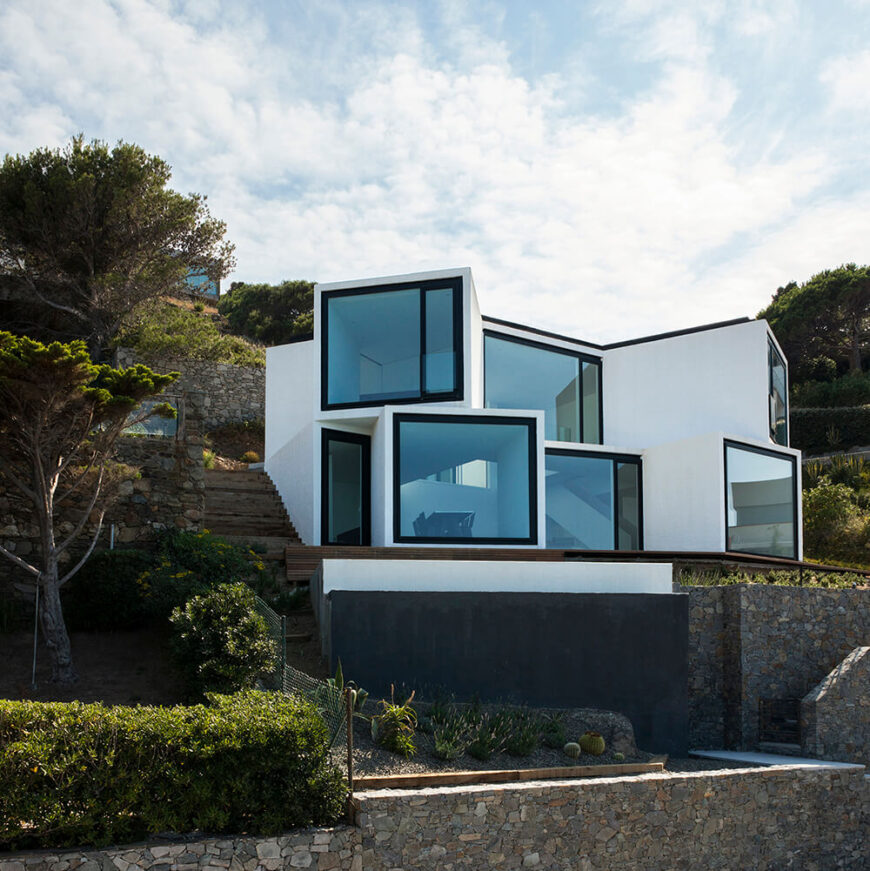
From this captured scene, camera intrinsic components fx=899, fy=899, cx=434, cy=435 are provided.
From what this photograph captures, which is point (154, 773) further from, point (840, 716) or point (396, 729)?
point (840, 716)

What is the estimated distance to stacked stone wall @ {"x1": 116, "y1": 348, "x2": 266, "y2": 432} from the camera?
97.6 feet

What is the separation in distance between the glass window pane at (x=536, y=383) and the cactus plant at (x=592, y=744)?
9035mm

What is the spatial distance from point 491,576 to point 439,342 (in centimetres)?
603

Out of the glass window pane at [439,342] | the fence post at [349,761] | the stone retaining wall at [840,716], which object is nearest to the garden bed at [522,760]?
the fence post at [349,761]

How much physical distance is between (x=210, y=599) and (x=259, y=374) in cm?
2091

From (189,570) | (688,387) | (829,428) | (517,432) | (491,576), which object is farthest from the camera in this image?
(829,428)

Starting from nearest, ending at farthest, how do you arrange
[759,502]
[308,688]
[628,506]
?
[308,688], [759,502], [628,506]

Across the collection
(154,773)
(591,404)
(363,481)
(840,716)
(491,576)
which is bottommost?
(840,716)

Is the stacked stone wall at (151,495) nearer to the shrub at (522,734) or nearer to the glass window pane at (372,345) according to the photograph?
the glass window pane at (372,345)

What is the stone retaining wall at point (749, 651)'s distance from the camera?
545 inches

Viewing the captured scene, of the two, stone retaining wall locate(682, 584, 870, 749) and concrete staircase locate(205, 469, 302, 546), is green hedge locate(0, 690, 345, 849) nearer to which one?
stone retaining wall locate(682, 584, 870, 749)

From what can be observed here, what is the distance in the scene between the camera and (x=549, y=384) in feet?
67.6

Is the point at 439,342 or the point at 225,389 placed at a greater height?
the point at 225,389

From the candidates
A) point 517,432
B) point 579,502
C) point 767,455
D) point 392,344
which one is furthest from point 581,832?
Result: point 767,455
